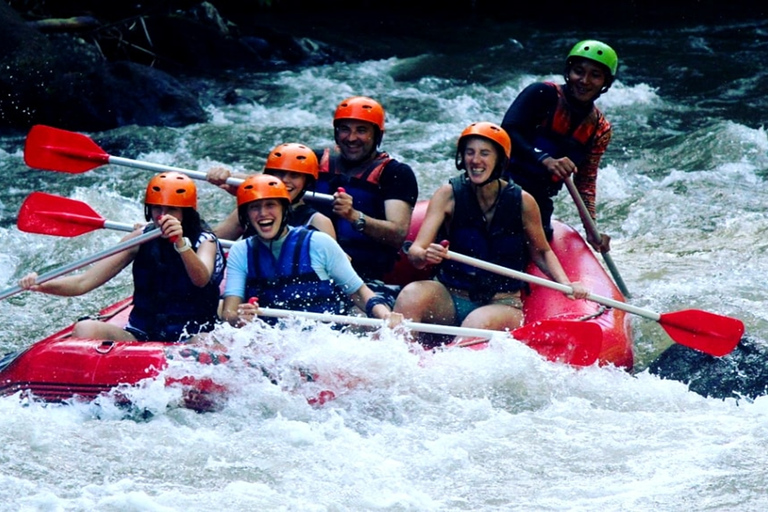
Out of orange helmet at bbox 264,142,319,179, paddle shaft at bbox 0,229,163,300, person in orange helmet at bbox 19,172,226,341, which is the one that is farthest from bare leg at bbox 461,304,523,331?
paddle shaft at bbox 0,229,163,300

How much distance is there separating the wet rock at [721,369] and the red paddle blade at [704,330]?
21cm

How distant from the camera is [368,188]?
5672mm

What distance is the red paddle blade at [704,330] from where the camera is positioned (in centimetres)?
541

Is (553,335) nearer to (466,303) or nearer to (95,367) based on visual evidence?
(466,303)

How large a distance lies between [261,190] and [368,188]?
856 millimetres

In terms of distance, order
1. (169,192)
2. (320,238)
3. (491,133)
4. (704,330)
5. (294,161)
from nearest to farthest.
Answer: (169,192) → (320,238) → (491,133) → (294,161) → (704,330)

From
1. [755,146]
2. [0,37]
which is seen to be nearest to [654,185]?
[755,146]

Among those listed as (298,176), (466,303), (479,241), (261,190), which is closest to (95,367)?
(261,190)

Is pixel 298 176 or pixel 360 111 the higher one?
pixel 360 111

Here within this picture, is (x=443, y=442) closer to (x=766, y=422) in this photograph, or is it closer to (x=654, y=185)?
(x=766, y=422)

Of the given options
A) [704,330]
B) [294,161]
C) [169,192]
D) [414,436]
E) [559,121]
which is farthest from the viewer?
[559,121]

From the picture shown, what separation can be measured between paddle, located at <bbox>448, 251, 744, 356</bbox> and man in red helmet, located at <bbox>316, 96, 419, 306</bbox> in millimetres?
506

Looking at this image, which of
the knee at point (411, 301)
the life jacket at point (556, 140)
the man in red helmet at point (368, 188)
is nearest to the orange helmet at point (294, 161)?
the man in red helmet at point (368, 188)

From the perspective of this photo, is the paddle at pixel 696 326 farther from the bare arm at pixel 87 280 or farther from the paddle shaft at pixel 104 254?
the bare arm at pixel 87 280
